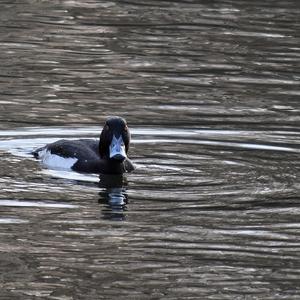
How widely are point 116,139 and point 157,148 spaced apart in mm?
927

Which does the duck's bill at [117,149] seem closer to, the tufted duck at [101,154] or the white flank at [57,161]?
the tufted duck at [101,154]

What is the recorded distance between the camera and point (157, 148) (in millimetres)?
16734

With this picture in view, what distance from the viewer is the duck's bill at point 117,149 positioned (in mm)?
15773

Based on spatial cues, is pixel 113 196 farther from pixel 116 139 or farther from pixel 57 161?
pixel 57 161

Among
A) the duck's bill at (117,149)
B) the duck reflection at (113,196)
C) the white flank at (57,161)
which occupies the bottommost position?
the duck reflection at (113,196)

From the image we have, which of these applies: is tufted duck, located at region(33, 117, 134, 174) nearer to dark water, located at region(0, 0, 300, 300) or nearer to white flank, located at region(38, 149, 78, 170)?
white flank, located at region(38, 149, 78, 170)

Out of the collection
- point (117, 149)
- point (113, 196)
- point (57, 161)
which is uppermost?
point (117, 149)

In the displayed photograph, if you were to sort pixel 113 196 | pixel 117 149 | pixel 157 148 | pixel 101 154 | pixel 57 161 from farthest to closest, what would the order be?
pixel 157 148, pixel 101 154, pixel 57 161, pixel 117 149, pixel 113 196

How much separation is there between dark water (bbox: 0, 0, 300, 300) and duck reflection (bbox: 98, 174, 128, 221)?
0.03 m

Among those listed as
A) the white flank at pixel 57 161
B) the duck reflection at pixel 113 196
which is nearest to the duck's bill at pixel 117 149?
the duck reflection at pixel 113 196

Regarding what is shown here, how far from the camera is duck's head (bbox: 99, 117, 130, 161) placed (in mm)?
15836

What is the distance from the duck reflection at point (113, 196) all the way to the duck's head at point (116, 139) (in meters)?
0.25

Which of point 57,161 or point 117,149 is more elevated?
point 117,149

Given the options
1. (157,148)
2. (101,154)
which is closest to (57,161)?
(101,154)
